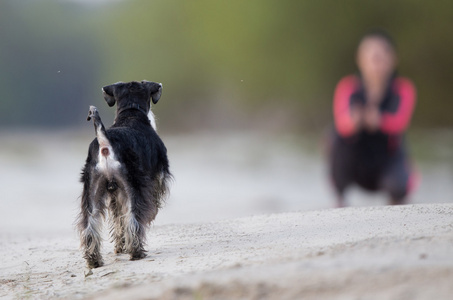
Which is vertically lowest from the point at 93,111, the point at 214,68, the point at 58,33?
the point at 93,111

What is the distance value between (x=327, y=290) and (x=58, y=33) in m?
24.9

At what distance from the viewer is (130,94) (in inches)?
261

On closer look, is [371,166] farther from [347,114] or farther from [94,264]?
[94,264]

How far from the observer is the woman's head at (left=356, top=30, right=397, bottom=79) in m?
14.3

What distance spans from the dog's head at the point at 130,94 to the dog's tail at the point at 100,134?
99 centimetres

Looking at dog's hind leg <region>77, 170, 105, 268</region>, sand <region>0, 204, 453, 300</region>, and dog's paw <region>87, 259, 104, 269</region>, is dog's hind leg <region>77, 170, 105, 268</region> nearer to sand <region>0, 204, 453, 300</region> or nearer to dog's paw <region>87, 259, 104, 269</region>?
dog's paw <region>87, 259, 104, 269</region>

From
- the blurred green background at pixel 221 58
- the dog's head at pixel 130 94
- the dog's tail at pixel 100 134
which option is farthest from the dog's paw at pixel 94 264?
the blurred green background at pixel 221 58

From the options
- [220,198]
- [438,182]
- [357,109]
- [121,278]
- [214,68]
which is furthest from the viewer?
[214,68]

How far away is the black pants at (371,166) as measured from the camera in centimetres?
1377

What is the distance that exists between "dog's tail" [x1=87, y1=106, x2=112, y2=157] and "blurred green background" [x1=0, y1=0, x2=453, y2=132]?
50.3ft

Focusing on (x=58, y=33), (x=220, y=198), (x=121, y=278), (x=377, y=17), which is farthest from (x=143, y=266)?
(x=58, y=33)

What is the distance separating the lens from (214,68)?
24.7m

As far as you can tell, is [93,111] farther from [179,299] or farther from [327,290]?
[327,290]

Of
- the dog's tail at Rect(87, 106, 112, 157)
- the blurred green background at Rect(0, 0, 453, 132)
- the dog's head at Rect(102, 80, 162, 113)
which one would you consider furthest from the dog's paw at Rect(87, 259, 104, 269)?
the blurred green background at Rect(0, 0, 453, 132)
